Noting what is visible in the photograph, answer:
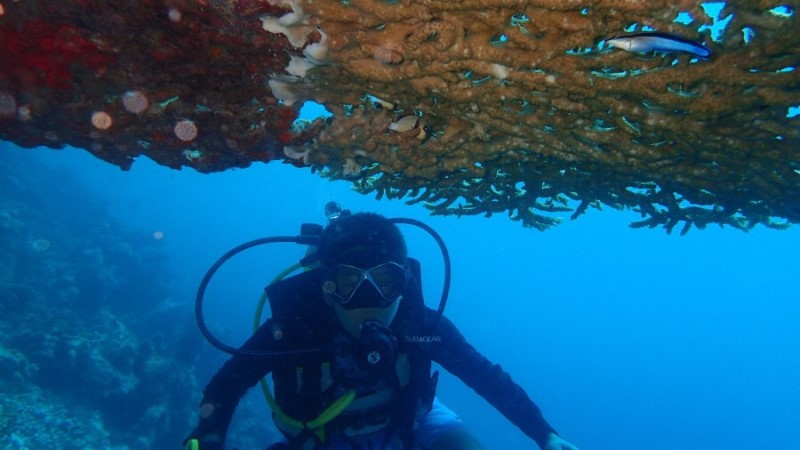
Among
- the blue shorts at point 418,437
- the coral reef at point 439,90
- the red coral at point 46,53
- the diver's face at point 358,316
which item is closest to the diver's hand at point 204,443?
the blue shorts at point 418,437

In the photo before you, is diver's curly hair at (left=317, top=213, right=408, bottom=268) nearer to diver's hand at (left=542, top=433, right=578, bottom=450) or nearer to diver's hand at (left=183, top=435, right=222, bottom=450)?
diver's hand at (left=183, top=435, right=222, bottom=450)

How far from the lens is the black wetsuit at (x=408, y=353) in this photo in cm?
466

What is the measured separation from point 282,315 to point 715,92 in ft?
14.4

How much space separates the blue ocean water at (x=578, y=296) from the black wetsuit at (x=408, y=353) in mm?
21694

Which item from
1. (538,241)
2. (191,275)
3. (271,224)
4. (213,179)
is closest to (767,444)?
(538,241)

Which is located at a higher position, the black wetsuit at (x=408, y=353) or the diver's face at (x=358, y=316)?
the diver's face at (x=358, y=316)

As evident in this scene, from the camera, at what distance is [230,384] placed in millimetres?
4738

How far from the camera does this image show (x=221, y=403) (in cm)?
457

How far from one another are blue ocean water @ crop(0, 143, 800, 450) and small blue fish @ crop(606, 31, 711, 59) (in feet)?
85.2

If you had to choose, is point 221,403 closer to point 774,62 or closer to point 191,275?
point 774,62

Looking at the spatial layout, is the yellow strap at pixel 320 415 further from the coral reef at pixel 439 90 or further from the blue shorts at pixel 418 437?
the coral reef at pixel 439 90

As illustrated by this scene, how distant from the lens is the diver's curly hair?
4.94 metres

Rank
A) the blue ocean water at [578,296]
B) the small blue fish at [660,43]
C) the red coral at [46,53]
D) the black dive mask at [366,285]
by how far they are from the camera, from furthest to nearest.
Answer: the blue ocean water at [578,296] < the black dive mask at [366,285] < the red coral at [46,53] < the small blue fish at [660,43]

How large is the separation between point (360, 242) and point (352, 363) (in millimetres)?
1325
